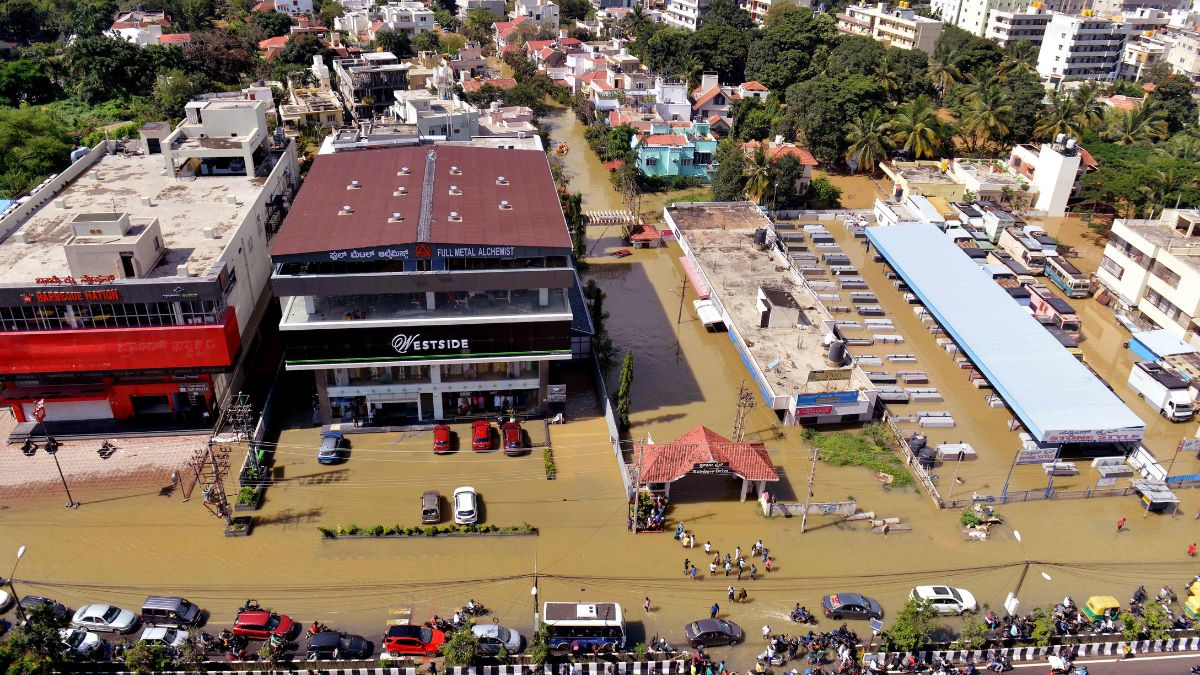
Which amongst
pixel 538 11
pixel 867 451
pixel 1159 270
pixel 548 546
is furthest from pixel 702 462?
pixel 538 11

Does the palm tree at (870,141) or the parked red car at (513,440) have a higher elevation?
the palm tree at (870,141)

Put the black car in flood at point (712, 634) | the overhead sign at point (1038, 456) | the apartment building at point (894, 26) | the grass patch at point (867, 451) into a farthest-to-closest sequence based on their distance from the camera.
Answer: the apartment building at point (894, 26), the overhead sign at point (1038, 456), the grass patch at point (867, 451), the black car in flood at point (712, 634)

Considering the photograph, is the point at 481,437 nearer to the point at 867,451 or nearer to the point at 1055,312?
the point at 867,451

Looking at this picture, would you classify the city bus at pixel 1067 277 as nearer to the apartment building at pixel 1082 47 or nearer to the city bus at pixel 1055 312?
the city bus at pixel 1055 312

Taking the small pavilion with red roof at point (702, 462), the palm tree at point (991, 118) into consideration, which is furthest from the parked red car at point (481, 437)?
the palm tree at point (991, 118)

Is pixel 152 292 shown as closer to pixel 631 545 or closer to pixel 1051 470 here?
pixel 631 545

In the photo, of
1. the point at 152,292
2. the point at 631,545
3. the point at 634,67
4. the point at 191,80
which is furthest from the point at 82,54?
the point at 631,545
